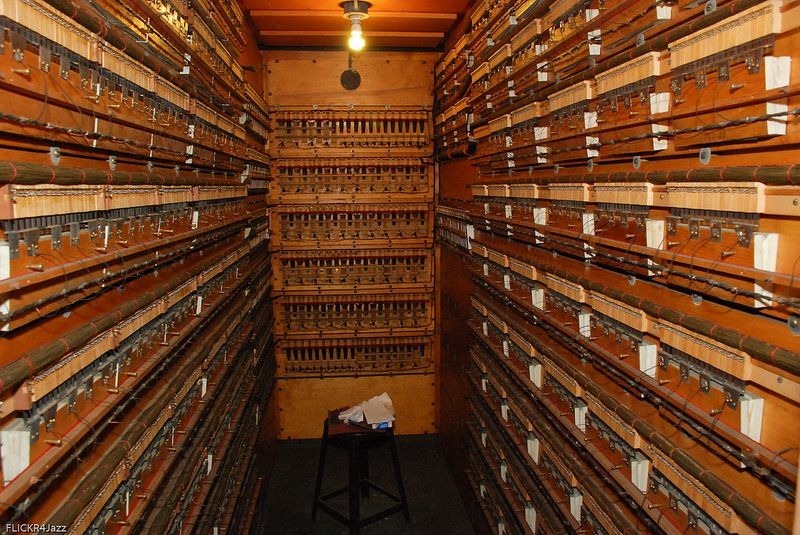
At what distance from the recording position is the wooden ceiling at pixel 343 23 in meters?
4.93

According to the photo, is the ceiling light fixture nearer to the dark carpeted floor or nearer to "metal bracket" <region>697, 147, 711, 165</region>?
"metal bracket" <region>697, 147, 711, 165</region>

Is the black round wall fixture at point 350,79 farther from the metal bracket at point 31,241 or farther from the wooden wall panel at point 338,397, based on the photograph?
the metal bracket at point 31,241

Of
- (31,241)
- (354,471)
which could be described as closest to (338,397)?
(354,471)

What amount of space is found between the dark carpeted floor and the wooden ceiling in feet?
13.4

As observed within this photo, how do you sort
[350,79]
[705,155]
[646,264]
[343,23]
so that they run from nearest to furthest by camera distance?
[705,155]
[646,264]
[343,23]
[350,79]

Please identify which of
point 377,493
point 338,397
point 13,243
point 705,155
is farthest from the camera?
point 338,397

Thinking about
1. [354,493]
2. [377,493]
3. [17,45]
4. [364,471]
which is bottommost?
[377,493]

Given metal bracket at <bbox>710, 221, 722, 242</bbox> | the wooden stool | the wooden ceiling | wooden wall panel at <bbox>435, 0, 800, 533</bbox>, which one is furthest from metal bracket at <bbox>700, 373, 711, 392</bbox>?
the wooden ceiling

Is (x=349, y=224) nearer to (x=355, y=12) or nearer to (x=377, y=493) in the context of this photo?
(x=355, y=12)

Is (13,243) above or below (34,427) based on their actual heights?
above

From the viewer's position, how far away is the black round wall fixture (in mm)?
6141

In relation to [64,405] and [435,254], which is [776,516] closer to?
[64,405]

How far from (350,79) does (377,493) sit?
399 centimetres

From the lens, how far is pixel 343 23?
214 inches
